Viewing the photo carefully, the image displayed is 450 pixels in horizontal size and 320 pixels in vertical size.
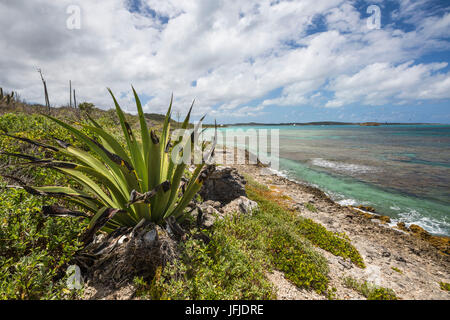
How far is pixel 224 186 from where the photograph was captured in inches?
268

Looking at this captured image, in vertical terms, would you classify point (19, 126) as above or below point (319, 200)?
above

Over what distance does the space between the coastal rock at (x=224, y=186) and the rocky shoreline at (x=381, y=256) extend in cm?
312

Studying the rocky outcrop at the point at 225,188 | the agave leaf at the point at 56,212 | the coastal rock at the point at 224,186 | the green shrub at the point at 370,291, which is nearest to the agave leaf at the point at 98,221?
the agave leaf at the point at 56,212

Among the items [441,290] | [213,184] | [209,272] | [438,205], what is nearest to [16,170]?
[209,272]

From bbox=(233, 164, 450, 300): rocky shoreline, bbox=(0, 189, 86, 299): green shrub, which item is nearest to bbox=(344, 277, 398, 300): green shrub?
bbox=(233, 164, 450, 300): rocky shoreline

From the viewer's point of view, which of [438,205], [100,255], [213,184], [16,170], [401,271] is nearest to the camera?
[100,255]

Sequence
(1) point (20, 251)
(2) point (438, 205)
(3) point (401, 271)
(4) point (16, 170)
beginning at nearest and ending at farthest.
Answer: (1) point (20, 251) < (4) point (16, 170) < (3) point (401, 271) < (2) point (438, 205)

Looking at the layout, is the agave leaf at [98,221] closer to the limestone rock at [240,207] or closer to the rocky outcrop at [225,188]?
the limestone rock at [240,207]

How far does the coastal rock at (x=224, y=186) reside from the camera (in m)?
6.69

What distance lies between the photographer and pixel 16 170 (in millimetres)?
3736

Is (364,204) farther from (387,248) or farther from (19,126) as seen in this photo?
(19,126)
